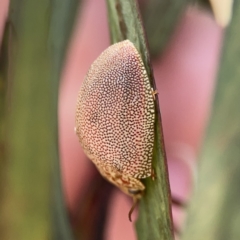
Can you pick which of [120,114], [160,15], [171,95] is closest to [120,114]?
[120,114]

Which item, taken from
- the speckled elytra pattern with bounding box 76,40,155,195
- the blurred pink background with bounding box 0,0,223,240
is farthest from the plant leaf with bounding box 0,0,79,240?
the blurred pink background with bounding box 0,0,223,240

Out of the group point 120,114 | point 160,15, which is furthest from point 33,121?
point 160,15

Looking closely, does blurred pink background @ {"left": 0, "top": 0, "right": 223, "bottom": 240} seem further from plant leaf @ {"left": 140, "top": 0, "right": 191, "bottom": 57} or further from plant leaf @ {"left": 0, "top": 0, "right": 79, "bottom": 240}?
plant leaf @ {"left": 0, "top": 0, "right": 79, "bottom": 240}

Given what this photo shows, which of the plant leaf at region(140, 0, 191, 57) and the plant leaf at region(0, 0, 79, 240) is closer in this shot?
the plant leaf at region(0, 0, 79, 240)

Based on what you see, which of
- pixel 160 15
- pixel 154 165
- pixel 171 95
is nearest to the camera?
pixel 154 165

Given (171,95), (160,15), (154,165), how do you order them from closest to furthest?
(154,165) → (160,15) → (171,95)

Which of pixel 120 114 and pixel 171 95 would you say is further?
pixel 171 95

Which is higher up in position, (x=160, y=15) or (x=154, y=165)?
(x=160, y=15)

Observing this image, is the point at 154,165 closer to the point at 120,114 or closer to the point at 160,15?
the point at 120,114

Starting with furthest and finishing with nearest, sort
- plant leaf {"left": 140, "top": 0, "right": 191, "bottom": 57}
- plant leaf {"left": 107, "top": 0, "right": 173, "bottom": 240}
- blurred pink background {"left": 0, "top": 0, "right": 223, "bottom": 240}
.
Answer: blurred pink background {"left": 0, "top": 0, "right": 223, "bottom": 240} → plant leaf {"left": 140, "top": 0, "right": 191, "bottom": 57} → plant leaf {"left": 107, "top": 0, "right": 173, "bottom": 240}
